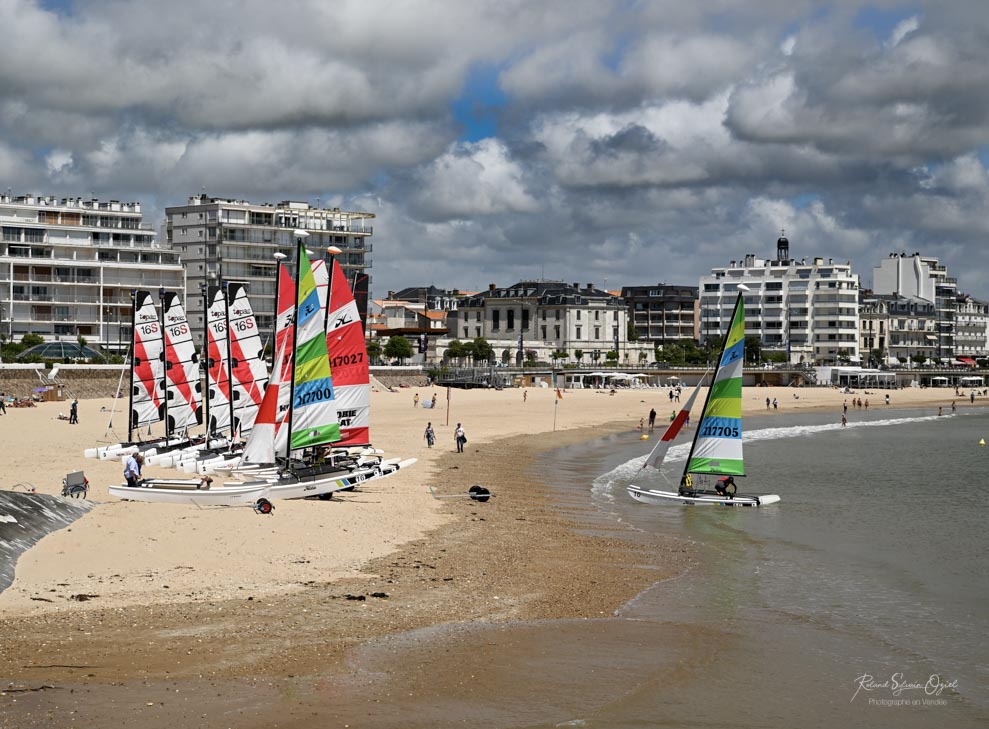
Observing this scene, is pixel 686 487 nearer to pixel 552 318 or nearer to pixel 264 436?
pixel 264 436

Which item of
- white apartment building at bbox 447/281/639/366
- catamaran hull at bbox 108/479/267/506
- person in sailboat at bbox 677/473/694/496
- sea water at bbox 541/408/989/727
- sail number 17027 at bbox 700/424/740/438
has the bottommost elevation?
sea water at bbox 541/408/989/727

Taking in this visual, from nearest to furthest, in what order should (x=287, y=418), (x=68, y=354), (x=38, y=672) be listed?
1. (x=38, y=672)
2. (x=287, y=418)
3. (x=68, y=354)

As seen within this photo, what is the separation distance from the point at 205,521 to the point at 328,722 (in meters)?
13.9

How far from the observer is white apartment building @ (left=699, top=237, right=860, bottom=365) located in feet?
627

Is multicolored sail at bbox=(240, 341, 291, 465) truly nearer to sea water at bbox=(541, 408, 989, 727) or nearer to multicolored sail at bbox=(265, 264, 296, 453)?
multicolored sail at bbox=(265, 264, 296, 453)

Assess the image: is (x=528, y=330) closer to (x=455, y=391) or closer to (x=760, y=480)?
(x=455, y=391)

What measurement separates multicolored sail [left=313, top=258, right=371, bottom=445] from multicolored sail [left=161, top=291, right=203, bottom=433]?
12464 mm

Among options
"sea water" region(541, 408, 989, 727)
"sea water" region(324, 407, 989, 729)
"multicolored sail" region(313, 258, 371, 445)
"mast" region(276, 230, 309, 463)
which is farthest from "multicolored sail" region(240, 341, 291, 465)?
"sea water" region(541, 408, 989, 727)

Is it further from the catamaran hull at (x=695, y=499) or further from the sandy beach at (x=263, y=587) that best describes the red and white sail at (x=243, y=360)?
the catamaran hull at (x=695, y=499)

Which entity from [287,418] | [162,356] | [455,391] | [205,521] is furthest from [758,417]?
[205,521]

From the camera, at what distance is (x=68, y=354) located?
302ft

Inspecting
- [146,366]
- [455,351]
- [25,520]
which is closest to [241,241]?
[455,351]

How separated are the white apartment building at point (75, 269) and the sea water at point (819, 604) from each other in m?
75.3

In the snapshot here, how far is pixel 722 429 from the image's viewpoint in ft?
129
